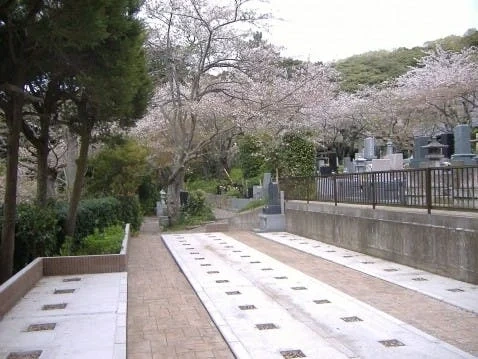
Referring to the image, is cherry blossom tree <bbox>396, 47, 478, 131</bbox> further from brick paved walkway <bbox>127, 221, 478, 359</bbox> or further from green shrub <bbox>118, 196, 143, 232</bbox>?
brick paved walkway <bbox>127, 221, 478, 359</bbox>

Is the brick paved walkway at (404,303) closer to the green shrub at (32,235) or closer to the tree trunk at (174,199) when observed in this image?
the green shrub at (32,235)

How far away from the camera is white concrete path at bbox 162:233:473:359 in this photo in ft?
15.8

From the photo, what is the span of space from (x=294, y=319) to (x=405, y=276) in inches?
126

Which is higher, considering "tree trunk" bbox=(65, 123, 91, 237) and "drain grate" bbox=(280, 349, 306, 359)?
"tree trunk" bbox=(65, 123, 91, 237)

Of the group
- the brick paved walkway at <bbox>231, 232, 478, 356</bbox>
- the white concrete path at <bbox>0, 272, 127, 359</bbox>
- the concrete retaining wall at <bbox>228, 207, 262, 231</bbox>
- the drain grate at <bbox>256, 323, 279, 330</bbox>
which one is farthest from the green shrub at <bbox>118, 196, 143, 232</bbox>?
the drain grate at <bbox>256, 323, 279, 330</bbox>

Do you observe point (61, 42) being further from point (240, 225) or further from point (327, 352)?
point (240, 225)

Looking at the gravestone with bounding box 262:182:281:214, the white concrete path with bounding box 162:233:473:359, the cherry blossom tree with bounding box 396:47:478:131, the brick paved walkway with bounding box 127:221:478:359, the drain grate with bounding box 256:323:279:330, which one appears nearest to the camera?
the white concrete path with bounding box 162:233:473:359

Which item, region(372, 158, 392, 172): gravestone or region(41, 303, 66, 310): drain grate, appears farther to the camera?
region(372, 158, 392, 172): gravestone

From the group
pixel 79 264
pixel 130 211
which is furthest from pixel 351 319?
pixel 130 211

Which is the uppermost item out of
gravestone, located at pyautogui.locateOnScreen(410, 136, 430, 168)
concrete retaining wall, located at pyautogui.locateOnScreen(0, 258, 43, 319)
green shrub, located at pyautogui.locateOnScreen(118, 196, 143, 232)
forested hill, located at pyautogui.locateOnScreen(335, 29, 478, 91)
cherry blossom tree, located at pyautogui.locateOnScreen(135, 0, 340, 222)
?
forested hill, located at pyautogui.locateOnScreen(335, 29, 478, 91)

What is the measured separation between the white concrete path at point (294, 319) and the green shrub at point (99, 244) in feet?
5.73

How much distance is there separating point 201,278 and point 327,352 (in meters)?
4.27

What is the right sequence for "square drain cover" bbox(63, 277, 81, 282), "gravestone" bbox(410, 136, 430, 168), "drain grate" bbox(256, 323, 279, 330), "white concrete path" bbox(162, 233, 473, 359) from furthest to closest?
"gravestone" bbox(410, 136, 430, 168)
"square drain cover" bbox(63, 277, 81, 282)
"drain grate" bbox(256, 323, 279, 330)
"white concrete path" bbox(162, 233, 473, 359)

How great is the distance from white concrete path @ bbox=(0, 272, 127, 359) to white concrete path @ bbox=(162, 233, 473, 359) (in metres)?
1.19
